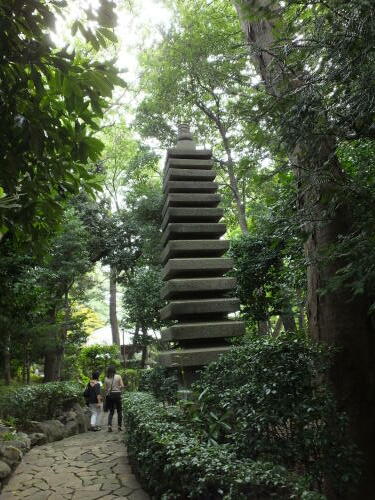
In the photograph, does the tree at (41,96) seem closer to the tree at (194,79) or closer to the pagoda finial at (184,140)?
the pagoda finial at (184,140)

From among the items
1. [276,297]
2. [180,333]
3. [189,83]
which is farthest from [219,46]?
[180,333]

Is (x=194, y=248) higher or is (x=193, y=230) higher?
(x=193, y=230)

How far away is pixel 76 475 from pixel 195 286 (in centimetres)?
346

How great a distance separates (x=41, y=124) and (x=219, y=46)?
414 inches

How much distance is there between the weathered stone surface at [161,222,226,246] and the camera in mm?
7793

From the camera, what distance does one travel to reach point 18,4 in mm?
2943

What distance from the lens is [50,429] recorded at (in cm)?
997

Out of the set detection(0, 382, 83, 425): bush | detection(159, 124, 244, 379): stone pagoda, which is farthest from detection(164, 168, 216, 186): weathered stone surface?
detection(0, 382, 83, 425): bush

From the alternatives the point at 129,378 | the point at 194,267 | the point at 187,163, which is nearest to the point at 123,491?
the point at 194,267

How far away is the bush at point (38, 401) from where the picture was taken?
9477mm

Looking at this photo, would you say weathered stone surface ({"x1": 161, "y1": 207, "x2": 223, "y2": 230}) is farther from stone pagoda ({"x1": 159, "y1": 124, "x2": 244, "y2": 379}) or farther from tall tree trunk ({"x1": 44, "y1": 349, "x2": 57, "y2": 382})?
tall tree trunk ({"x1": 44, "y1": 349, "x2": 57, "y2": 382})

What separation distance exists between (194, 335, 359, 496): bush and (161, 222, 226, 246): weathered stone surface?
3967 millimetres

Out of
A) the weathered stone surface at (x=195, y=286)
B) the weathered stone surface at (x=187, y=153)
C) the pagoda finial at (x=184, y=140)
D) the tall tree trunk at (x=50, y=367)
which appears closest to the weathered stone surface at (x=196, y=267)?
the weathered stone surface at (x=195, y=286)

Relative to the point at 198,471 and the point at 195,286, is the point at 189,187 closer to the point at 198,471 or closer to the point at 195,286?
the point at 195,286
